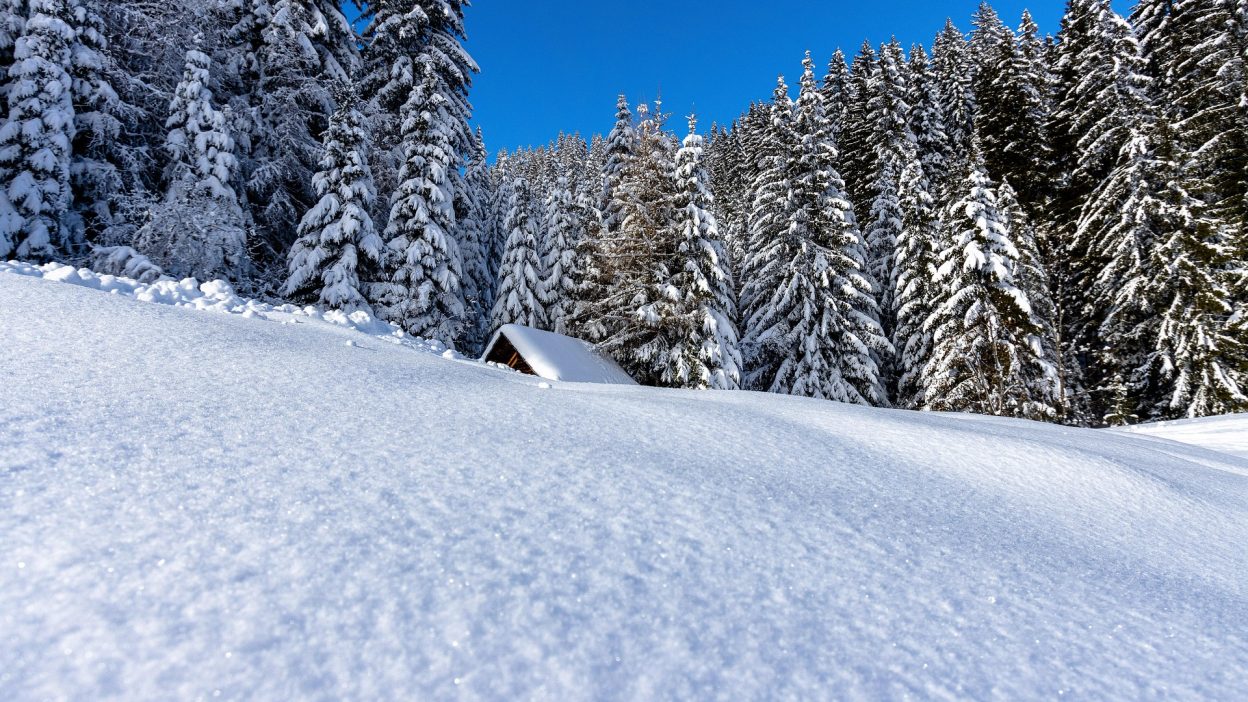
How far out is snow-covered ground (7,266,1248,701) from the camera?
1261 mm

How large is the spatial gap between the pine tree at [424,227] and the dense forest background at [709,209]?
10 cm

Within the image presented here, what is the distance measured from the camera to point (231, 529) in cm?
166

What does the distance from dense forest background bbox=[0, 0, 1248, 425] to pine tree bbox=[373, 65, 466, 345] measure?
10 centimetres

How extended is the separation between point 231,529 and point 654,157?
18789 mm

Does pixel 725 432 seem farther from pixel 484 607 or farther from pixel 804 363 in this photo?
pixel 804 363

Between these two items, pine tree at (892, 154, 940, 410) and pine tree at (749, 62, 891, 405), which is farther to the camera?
pine tree at (892, 154, 940, 410)

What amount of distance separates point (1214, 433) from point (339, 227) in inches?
821

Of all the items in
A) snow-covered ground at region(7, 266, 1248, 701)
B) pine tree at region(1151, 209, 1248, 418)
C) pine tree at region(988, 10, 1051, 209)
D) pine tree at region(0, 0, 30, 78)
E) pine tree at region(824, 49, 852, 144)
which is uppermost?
pine tree at region(824, 49, 852, 144)

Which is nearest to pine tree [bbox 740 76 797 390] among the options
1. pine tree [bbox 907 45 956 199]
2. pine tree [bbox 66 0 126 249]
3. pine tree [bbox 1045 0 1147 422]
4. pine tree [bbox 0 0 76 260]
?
pine tree [bbox 907 45 956 199]

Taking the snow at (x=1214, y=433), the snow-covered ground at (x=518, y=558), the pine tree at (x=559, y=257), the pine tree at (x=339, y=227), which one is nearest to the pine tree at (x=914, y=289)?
the snow at (x=1214, y=433)

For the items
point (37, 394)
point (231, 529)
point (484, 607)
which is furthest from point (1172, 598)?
point (37, 394)

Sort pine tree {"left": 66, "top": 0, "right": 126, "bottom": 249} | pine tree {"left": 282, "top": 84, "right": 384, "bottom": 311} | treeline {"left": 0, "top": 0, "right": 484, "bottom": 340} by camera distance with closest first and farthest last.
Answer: treeline {"left": 0, "top": 0, "right": 484, "bottom": 340} < pine tree {"left": 66, "top": 0, "right": 126, "bottom": 249} < pine tree {"left": 282, "top": 84, "right": 384, "bottom": 311}

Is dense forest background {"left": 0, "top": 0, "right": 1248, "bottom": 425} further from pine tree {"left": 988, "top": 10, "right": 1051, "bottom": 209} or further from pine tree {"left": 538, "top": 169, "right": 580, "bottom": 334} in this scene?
pine tree {"left": 538, "top": 169, "right": 580, "bottom": 334}

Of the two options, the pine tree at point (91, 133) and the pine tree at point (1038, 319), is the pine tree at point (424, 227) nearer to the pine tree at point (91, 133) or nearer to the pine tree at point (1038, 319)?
the pine tree at point (91, 133)
